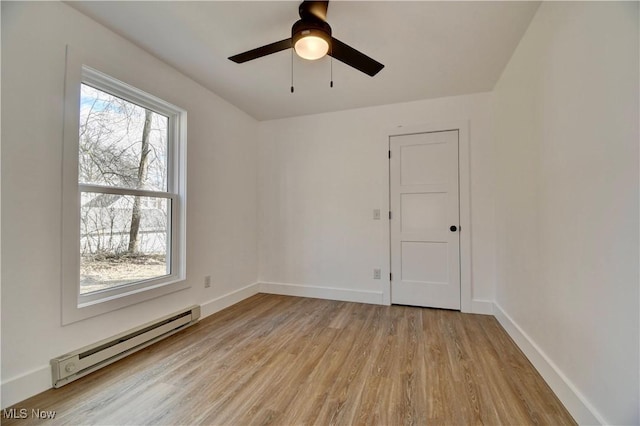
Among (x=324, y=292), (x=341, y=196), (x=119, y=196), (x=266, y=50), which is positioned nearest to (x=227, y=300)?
(x=324, y=292)

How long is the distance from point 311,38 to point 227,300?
2.88 metres

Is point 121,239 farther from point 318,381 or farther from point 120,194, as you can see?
point 318,381

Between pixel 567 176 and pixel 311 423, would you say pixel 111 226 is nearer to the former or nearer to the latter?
pixel 311 423

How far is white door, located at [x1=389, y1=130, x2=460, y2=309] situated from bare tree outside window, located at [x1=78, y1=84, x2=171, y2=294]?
2577 mm

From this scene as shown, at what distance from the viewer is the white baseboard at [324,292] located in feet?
11.1

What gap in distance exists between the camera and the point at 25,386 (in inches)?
61.3

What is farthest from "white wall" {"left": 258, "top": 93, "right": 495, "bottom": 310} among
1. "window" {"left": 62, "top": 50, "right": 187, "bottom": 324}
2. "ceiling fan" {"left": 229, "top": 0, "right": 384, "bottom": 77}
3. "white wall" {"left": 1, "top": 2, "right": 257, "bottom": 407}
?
"white wall" {"left": 1, "top": 2, "right": 257, "bottom": 407}

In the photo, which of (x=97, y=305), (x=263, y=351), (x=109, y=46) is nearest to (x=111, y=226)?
(x=97, y=305)

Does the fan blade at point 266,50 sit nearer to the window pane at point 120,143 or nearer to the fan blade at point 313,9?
the fan blade at point 313,9

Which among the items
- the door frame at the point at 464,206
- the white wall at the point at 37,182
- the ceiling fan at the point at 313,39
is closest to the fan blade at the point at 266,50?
the ceiling fan at the point at 313,39

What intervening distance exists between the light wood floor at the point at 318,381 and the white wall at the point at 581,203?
319 mm

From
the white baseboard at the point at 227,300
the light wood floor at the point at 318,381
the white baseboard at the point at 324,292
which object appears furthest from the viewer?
the white baseboard at the point at 324,292

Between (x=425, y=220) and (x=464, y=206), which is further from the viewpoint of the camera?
(x=425, y=220)

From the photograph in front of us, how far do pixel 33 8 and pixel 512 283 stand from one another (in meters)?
4.08
